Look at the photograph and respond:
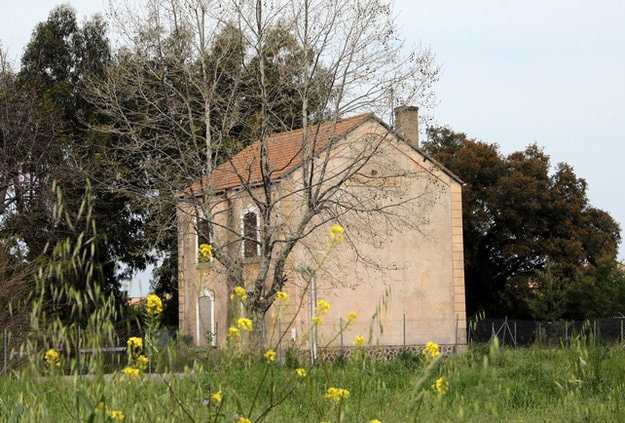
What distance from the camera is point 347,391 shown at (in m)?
5.10

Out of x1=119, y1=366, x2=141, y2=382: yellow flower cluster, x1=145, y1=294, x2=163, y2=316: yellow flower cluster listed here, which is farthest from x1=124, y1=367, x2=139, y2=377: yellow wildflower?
x1=145, y1=294, x2=163, y2=316: yellow flower cluster

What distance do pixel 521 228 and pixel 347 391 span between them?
42.1 m

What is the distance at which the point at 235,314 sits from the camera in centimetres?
474

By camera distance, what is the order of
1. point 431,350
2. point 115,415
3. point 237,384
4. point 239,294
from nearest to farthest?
point 115,415 → point 239,294 → point 431,350 → point 237,384

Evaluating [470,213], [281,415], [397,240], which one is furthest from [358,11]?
[470,213]

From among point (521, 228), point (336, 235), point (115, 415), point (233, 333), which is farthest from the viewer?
point (521, 228)

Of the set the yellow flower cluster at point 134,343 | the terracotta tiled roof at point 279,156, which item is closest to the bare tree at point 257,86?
the terracotta tiled roof at point 279,156

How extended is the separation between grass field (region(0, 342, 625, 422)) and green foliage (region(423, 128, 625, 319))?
24.6 meters

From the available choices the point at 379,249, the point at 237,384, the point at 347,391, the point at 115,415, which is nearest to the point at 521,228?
the point at 379,249

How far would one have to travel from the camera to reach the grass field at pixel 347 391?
13.7ft

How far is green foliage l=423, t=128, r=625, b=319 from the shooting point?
146 ft

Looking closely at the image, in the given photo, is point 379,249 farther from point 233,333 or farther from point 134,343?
point 233,333

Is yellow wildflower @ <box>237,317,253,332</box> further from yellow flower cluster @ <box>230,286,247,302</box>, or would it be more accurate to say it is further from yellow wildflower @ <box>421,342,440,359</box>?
Result: yellow wildflower @ <box>421,342,440,359</box>

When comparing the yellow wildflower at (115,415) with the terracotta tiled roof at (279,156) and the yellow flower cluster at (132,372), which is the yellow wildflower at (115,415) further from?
the terracotta tiled roof at (279,156)
